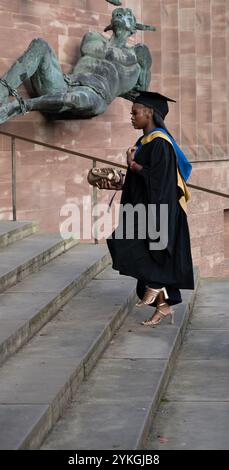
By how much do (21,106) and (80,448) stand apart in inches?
274

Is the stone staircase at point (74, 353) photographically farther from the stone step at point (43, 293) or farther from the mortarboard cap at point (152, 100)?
the mortarboard cap at point (152, 100)

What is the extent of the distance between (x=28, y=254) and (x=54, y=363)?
302 cm

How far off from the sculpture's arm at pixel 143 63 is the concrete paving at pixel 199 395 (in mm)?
5435

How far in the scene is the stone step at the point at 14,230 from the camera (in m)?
10.1

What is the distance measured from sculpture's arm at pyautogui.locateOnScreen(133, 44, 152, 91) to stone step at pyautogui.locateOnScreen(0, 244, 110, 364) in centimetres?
375

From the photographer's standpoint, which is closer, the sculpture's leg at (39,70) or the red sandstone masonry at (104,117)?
the sculpture's leg at (39,70)

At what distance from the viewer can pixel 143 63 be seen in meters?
14.2

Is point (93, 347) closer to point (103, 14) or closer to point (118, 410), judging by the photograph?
point (118, 410)

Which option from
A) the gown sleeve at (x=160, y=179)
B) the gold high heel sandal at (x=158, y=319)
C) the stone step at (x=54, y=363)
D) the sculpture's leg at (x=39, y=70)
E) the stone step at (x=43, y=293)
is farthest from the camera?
the sculpture's leg at (x=39, y=70)

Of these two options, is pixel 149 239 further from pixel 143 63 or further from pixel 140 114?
pixel 143 63

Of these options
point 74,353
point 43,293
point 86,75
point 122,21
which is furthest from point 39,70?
point 74,353

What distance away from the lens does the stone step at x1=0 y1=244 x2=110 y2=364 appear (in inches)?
272

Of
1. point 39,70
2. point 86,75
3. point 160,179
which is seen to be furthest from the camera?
point 86,75

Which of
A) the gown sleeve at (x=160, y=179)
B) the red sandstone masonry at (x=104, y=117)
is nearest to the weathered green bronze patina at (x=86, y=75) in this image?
the red sandstone masonry at (x=104, y=117)
